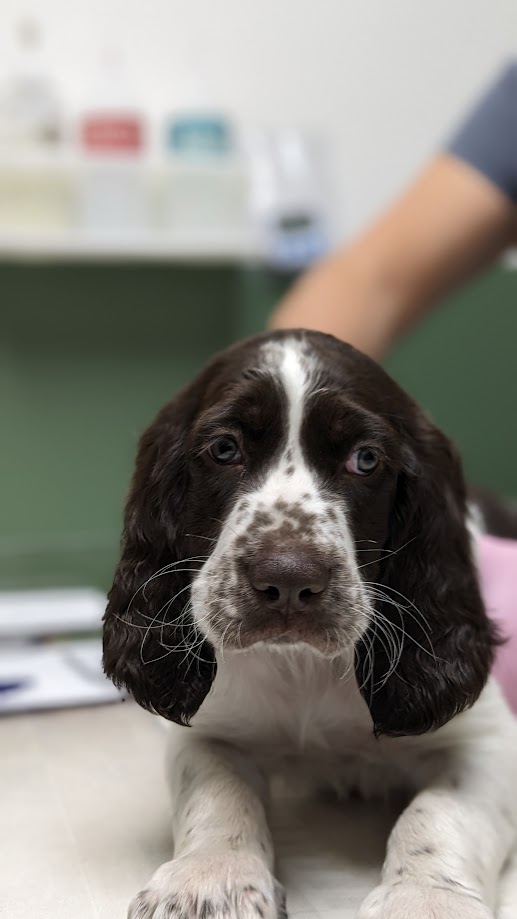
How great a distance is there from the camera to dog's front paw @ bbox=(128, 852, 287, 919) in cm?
120

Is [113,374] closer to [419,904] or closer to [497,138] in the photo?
[497,138]

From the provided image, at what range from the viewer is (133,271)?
3990 millimetres

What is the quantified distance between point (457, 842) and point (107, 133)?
9.55 feet

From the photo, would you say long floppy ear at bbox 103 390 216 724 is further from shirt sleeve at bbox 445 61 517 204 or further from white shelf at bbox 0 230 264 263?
white shelf at bbox 0 230 264 263

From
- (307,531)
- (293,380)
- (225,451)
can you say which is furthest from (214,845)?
(293,380)

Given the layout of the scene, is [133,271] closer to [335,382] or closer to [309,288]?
[309,288]

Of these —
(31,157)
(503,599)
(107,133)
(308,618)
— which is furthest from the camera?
(107,133)

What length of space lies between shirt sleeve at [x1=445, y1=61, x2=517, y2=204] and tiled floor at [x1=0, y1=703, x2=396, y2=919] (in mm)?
1998

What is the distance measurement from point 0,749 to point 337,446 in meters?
1.13

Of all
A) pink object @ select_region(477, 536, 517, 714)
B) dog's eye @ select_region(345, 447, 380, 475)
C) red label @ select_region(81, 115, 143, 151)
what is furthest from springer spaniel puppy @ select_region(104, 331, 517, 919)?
red label @ select_region(81, 115, 143, 151)

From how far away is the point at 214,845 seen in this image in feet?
4.38

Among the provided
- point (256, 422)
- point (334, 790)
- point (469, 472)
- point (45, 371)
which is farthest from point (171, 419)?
point (469, 472)

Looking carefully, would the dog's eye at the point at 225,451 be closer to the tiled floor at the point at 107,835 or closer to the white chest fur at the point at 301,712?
the white chest fur at the point at 301,712

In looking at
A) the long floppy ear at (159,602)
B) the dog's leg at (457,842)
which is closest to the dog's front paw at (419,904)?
the dog's leg at (457,842)
